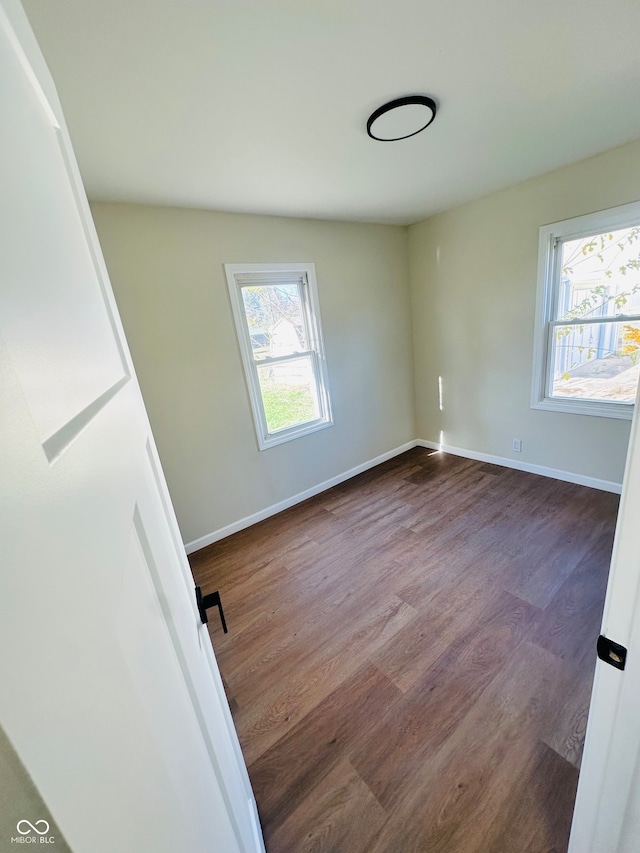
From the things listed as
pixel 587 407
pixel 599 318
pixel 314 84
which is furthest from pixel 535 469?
pixel 314 84

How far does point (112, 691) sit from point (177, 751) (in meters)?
0.28

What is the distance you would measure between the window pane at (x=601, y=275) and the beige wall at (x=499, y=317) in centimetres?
21

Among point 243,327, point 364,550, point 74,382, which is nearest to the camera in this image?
point 74,382

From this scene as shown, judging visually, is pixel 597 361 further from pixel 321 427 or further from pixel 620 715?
pixel 620 715

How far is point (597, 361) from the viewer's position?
2.55 metres

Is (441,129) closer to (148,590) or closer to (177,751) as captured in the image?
(148,590)

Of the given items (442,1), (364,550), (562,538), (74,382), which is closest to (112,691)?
(74,382)

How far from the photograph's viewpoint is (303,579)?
2174 mm

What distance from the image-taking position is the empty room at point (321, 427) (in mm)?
312


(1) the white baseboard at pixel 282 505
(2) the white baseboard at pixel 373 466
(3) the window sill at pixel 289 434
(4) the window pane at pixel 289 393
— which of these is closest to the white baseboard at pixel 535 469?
(2) the white baseboard at pixel 373 466

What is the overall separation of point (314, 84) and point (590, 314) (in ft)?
8.14

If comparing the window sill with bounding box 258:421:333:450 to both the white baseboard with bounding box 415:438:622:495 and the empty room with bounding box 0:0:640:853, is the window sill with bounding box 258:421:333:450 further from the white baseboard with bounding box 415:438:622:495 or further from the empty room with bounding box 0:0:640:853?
the white baseboard with bounding box 415:438:622:495

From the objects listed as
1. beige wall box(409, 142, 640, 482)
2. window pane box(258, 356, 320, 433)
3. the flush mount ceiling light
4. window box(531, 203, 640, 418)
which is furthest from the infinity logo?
beige wall box(409, 142, 640, 482)

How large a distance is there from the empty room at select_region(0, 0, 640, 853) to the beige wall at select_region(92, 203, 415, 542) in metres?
0.02
